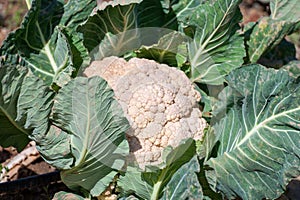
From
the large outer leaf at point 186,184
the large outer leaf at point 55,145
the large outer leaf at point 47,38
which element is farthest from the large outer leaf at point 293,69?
the large outer leaf at point 55,145

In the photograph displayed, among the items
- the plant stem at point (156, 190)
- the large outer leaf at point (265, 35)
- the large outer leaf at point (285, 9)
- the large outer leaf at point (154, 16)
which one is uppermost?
the large outer leaf at point (154, 16)

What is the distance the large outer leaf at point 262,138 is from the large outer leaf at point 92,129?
1.26 feet

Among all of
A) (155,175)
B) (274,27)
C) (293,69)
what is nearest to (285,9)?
(274,27)

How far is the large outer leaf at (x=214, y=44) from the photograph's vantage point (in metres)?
2.25

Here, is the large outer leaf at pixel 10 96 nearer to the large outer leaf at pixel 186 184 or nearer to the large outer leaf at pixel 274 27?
the large outer leaf at pixel 186 184

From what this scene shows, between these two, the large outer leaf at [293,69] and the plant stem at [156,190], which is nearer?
the plant stem at [156,190]

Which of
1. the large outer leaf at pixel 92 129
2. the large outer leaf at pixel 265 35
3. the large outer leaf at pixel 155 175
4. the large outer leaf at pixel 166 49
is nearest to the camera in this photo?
the large outer leaf at pixel 92 129

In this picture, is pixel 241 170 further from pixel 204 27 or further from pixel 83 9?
pixel 83 9

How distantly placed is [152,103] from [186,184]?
40 centimetres

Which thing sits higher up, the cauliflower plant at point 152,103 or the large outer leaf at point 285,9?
the large outer leaf at point 285,9

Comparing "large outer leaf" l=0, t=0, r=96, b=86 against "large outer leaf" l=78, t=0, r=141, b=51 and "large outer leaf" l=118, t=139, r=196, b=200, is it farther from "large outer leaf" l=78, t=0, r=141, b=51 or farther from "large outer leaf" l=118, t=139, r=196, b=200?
"large outer leaf" l=118, t=139, r=196, b=200

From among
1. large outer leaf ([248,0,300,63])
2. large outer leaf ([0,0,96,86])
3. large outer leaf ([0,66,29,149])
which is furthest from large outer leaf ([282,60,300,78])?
large outer leaf ([0,66,29,149])

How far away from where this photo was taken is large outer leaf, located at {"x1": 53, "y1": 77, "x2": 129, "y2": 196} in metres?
1.82

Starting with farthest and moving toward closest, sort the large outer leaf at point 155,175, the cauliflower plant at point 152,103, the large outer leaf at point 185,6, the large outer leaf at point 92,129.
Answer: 1. the large outer leaf at point 185,6
2. the cauliflower plant at point 152,103
3. the large outer leaf at point 155,175
4. the large outer leaf at point 92,129
